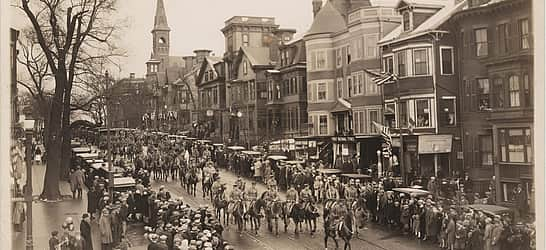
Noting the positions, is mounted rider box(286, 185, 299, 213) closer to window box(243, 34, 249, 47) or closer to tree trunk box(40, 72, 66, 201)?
window box(243, 34, 249, 47)

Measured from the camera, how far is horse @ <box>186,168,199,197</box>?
15.0 feet

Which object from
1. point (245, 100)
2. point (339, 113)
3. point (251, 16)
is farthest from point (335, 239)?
point (251, 16)

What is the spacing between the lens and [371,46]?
4.74 meters

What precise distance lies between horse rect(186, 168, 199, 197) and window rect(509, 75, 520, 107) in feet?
7.52

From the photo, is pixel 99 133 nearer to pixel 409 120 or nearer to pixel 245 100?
pixel 245 100

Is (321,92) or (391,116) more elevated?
(321,92)

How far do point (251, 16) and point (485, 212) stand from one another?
214cm

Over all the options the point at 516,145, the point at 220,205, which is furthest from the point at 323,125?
the point at 516,145

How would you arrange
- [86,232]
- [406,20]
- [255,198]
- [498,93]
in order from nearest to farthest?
1. [86,232]
2. [498,93]
3. [255,198]
4. [406,20]

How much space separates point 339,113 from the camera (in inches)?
192

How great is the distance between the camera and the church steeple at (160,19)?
4375 millimetres

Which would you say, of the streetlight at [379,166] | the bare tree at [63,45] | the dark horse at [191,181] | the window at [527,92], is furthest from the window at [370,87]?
the bare tree at [63,45]

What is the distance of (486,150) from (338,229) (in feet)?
3.87

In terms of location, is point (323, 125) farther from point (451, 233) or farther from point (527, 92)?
point (527, 92)
